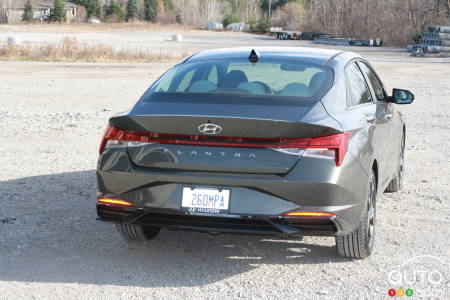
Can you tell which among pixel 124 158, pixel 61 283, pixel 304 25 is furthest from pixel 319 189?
pixel 304 25

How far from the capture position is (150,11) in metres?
155

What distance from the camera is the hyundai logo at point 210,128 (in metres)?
5.00

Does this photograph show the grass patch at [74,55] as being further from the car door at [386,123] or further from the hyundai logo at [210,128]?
the hyundai logo at [210,128]

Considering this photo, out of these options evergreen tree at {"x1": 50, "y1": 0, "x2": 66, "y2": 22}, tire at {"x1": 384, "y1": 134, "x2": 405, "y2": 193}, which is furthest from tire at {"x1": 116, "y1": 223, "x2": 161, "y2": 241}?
evergreen tree at {"x1": 50, "y1": 0, "x2": 66, "y2": 22}

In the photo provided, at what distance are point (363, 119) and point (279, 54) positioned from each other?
100 cm

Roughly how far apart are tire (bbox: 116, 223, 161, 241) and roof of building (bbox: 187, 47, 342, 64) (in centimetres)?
154

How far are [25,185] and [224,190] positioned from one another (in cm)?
398

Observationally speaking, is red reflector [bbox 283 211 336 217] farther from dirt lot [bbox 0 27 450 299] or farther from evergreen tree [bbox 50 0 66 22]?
evergreen tree [bbox 50 0 66 22]

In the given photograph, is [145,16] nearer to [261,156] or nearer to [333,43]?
[333,43]

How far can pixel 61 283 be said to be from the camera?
511 centimetres

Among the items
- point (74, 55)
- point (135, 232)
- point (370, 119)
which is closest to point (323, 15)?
point (74, 55)

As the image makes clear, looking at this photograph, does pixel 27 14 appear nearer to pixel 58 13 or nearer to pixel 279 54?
pixel 58 13

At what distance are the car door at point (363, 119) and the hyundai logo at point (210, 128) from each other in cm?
93

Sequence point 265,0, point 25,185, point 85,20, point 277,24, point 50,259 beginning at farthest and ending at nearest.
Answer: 1. point 265,0
2. point 85,20
3. point 277,24
4. point 25,185
5. point 50,259
